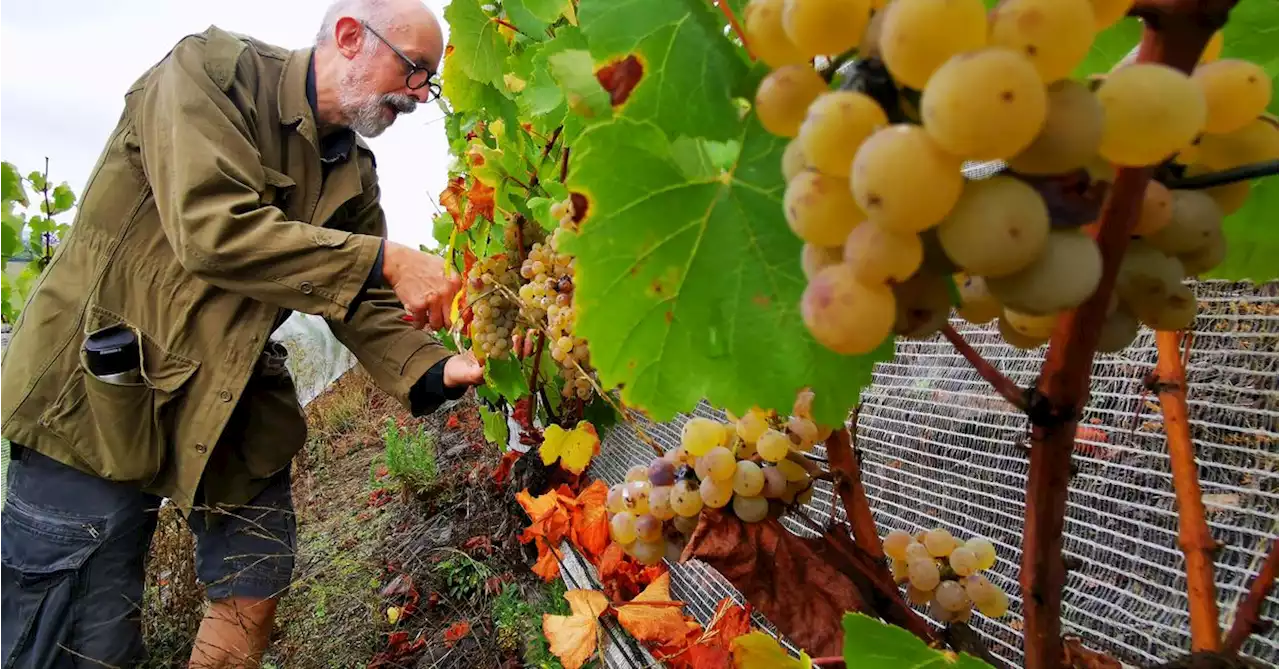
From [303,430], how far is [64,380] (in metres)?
0.61

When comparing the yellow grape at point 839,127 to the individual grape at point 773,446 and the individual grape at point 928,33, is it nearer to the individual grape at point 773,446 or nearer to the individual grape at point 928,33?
the individual grape at point 928,33

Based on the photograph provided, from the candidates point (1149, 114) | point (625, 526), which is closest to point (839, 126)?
point (1149, 114)

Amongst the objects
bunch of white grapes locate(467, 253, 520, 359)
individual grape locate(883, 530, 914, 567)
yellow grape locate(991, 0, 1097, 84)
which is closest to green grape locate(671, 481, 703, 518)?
individual grape locate(883, 530, 914, 567)

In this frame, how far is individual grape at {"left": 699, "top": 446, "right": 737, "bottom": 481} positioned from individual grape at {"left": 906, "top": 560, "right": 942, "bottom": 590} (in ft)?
0.57

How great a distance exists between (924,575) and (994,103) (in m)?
0.46

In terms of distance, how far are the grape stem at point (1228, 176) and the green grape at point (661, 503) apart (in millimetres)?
492

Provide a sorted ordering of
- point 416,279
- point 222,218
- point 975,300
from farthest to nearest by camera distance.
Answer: point 416,279, point 222,218, point 975,300

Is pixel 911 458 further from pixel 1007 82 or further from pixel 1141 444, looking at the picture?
pixel 1007 82

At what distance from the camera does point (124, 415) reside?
5.54ft

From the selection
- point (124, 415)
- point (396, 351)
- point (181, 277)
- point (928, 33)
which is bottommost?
point (124, 415)

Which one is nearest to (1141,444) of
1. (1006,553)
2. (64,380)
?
(1006,553)

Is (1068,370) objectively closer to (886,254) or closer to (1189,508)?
(886,254)

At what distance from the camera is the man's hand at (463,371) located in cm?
194

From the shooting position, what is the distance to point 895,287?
1.02 feet
